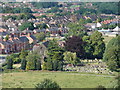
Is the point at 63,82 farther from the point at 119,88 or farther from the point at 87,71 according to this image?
the point at 119,88

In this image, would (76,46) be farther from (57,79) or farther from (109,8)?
(109,8)

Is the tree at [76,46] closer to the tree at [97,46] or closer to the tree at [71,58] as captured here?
the tree at [97,46]

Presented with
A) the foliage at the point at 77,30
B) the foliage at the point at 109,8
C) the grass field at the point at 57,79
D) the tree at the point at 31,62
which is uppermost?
the foliage at the point at 109,8

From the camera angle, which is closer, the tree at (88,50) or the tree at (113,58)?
the tree at (113,58)

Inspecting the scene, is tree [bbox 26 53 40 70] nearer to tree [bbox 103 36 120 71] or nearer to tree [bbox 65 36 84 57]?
tree [bbox 103 36 120 71]

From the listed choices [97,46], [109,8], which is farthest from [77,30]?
[109,8]

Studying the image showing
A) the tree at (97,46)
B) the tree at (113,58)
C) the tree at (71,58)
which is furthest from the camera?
the tree at (97,46)

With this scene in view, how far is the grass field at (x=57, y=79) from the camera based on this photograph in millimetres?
13031

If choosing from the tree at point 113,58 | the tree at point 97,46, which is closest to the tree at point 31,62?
the tree at point 113,58

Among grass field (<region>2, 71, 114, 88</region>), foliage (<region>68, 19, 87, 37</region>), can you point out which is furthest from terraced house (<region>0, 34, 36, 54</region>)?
grass field (<region>2, 71, 114, 88</region>)

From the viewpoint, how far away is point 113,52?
56.2 ft

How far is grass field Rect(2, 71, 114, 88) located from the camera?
42.8 ft

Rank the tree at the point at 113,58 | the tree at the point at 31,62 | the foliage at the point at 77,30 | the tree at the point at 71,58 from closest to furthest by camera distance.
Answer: the tree at the point at 113,58
the tree at the point at 31,62
the tree at the point at 71,58
the foliage at the point at 77,30

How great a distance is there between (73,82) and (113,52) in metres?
4.30
